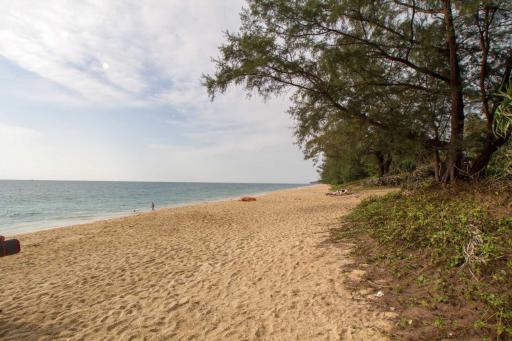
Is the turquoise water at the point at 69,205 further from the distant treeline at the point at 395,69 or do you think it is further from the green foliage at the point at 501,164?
the green foliage at the point at 501,164

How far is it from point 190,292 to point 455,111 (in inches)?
331

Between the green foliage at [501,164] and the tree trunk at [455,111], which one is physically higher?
the tree trunk at [455,111]

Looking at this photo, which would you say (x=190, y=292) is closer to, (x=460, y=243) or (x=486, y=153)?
(x=460, y=243)

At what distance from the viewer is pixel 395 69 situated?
9133 millimetres

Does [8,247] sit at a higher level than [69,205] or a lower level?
higher

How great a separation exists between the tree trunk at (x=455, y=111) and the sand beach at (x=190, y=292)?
4194 millimetres

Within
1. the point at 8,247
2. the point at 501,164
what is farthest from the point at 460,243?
the point at 8,247

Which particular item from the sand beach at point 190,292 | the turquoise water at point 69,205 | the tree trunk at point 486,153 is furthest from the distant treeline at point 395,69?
the turquoise water at point 69,205

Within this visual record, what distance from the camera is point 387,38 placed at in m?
8.52

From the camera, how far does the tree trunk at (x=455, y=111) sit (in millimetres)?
7883

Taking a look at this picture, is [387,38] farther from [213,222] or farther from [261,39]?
[213,222]

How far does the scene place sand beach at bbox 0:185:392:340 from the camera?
390 centimetres

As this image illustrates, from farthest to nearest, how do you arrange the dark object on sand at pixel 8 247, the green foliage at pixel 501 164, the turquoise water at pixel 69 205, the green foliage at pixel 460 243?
the turquoise water at pixel 69 205
the green foliage at pixel 501 164
the dark object on sand at pixel 8 247
the green foliage at pixel 460 243

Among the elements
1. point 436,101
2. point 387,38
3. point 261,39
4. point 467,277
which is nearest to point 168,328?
point 467,277
